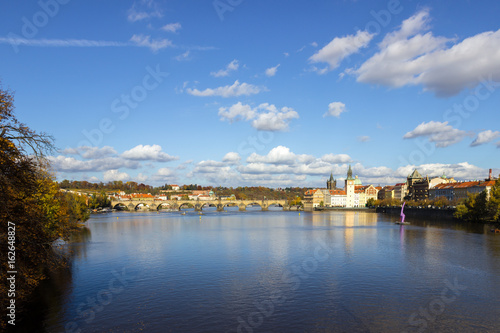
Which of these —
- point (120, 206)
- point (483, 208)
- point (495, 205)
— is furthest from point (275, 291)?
point (120, 206)

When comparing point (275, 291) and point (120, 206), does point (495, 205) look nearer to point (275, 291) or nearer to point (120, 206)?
point (275, 291)

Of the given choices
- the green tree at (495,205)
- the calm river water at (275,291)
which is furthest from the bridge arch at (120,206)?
the green tree at (495,205)

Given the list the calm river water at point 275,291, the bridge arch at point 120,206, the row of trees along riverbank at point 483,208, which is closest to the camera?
the calm river water at point 275,291

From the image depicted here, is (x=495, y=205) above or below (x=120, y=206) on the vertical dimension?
above

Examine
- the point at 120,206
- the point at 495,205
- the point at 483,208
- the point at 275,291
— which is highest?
the point at 495,205

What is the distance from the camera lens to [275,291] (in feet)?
87.2

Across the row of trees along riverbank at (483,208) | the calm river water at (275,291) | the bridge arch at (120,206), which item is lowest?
the bridge arch at (120,206)

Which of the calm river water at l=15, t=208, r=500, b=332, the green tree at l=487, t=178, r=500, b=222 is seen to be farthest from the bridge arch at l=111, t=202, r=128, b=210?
the green tree at l=487, t=178, r=500, b=222

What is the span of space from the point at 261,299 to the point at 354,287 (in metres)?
7.59

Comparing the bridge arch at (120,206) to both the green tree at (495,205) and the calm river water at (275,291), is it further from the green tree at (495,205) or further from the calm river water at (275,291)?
the green tree at (495,205)

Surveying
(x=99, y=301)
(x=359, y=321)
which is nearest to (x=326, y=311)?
(x=359, y=321)

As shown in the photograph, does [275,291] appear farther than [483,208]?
No

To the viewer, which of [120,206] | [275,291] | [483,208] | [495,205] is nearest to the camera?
[275,291]

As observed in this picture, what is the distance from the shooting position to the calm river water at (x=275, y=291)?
20.6m
